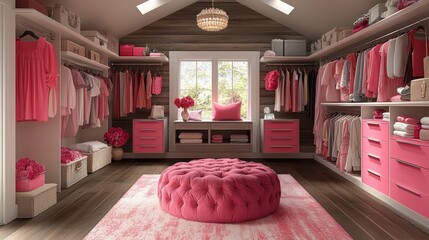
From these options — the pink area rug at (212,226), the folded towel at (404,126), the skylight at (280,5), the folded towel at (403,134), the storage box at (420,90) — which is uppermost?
the skylight at (280,5)

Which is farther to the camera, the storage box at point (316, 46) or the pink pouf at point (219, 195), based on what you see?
the storage box at point (316, 46)

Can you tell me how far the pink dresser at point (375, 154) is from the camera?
3867mm

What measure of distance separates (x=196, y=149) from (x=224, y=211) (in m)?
4.02

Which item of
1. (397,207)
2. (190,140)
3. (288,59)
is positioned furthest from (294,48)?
(397,207)

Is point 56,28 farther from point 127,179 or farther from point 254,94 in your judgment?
point 254,94

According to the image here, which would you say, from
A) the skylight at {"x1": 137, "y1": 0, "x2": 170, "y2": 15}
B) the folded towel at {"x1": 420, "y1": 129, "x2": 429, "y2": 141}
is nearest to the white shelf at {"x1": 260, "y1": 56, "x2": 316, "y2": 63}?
the skylight at {"x1": 137, "y1": 0, "x2": 170, "y2": 15}

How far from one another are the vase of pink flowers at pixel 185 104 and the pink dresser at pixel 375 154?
3.37 metres

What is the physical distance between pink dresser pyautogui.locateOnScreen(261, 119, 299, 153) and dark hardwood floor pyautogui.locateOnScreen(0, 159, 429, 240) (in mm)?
1116

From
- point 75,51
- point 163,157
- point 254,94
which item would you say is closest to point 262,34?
point 254,94

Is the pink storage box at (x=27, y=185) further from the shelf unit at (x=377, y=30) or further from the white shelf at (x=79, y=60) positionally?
the shelf unit at (x=377, y=30)

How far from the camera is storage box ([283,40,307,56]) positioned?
7098 millimetres

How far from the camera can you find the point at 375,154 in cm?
414

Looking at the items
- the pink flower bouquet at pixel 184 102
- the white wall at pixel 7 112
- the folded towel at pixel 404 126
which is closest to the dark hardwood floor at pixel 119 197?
the white wall at pixel 7 112

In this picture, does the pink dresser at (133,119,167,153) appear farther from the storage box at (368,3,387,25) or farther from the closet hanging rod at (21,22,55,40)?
the storage box at (368,3,387,25)
